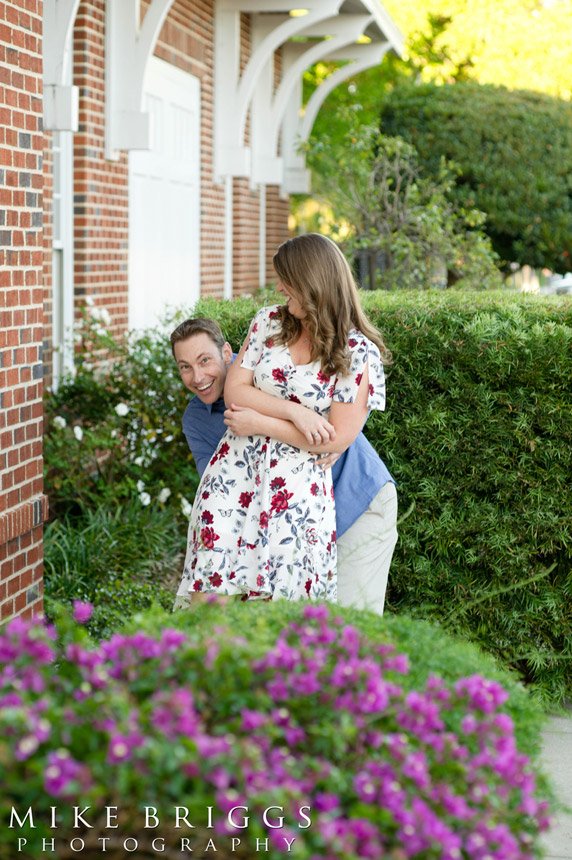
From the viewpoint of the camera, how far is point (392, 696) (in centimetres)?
224

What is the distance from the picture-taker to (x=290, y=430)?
3854mm

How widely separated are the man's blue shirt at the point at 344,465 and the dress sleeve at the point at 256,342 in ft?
0.88

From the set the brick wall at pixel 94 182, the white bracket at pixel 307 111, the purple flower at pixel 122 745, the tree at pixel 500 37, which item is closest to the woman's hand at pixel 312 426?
the purple flower at pixel 122 745

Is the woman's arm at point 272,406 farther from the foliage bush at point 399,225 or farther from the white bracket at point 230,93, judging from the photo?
the white bracket at point 230,93

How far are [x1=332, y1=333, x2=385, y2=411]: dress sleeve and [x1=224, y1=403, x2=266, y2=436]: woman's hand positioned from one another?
0.24 metres

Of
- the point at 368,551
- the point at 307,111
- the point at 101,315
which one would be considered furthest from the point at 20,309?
the point at 307,111

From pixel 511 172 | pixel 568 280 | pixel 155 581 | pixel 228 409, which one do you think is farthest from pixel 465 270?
pixel 568 280

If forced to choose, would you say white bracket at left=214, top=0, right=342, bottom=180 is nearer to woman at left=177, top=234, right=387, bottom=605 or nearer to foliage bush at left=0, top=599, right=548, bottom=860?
woman at left=177, top=234, right=387, bottom=605

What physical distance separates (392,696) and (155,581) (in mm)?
3953

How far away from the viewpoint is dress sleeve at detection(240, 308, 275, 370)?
13.0 feet

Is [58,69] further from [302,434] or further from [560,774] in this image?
[560,774]

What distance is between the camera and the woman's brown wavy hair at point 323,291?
147 inches

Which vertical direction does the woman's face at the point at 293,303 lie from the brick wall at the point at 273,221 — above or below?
below

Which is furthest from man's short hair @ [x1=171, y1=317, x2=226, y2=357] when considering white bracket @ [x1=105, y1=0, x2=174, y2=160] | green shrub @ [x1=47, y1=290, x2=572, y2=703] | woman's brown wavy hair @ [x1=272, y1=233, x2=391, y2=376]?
white bracket @ [x1=105, y1=0, x2=174, y2=160]
